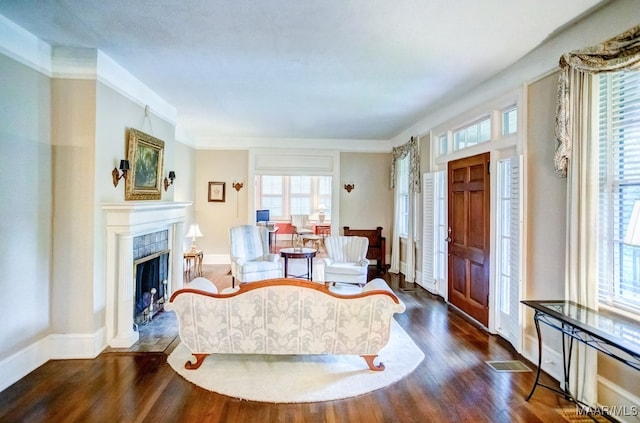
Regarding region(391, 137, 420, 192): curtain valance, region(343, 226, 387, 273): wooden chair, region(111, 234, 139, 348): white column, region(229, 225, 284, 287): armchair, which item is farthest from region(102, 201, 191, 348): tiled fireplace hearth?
region(343, 226, 387, 273): wooden chair

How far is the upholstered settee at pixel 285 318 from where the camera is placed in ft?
9.05

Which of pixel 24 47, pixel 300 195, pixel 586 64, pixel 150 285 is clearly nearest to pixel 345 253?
pixel 150 285

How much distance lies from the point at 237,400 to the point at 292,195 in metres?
10.00

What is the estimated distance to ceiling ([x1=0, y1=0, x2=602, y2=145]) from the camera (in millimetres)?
2410

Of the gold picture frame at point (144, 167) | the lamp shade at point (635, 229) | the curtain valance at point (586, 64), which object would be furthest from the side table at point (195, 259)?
the lamp shade at point (635, 229)

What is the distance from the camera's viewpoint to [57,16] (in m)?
2.58

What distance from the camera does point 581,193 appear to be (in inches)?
99.4

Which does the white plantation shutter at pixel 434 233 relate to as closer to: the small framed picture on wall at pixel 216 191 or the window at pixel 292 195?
the small framed picture on wall at pixel 216 191

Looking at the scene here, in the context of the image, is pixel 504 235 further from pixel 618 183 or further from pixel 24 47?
pixel 24 47

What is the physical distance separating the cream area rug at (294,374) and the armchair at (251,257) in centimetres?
184

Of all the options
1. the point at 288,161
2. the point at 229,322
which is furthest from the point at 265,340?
the point at 288,161

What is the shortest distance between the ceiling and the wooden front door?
101cm

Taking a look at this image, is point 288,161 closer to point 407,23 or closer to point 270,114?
point 270,114

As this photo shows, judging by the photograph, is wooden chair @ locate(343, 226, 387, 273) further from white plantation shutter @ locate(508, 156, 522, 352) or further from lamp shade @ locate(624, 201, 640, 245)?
lamp shade @ locate(624, 201, 640, 245)
